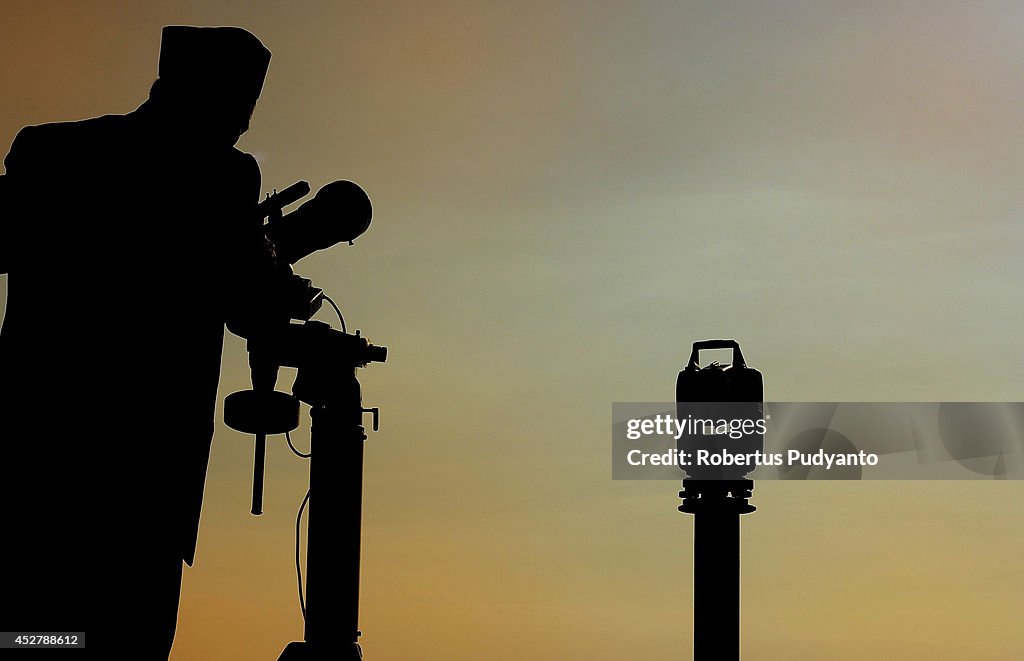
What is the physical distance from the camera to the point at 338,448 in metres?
3.99

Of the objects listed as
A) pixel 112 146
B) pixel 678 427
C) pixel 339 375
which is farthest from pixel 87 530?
pixel 678 427

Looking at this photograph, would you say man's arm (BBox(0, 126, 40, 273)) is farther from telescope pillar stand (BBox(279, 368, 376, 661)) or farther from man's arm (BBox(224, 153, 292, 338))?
telescope pillar stand (BBox(279, 368, 376, 661))

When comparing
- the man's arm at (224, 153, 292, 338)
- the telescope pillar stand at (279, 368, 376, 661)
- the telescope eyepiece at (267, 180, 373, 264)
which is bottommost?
the telescope pillar stand at (279, 368, 376, 661)

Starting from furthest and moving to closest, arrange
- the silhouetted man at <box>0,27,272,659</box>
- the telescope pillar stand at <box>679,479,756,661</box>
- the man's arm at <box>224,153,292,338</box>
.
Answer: the telescope pillar stand at <box>679,479,756,661</box> < the man's arm at <box>224,153,292,338</box> < the silhouetted man at <box>0,27,272,659</box>

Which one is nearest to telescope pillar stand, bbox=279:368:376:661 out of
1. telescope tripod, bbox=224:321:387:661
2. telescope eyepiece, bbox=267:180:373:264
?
telescope tripod, bbox=224:321:387:661

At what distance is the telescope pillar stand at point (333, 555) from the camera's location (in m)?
3.94

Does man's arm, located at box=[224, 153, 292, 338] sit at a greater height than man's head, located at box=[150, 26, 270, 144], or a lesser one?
lesser

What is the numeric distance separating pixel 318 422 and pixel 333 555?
432 mm

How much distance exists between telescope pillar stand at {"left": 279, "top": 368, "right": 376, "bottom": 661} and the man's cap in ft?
3.93

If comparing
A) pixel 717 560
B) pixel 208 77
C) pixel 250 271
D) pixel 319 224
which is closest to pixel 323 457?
pixel 250 271

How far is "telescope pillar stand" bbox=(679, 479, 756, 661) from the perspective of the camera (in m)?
4.62

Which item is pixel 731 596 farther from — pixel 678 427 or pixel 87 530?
pixel 87 530

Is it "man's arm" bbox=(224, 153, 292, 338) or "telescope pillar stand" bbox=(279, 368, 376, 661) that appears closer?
"man's arm" bbox=(224, 153, 292, 338)

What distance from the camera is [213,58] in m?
3.98
